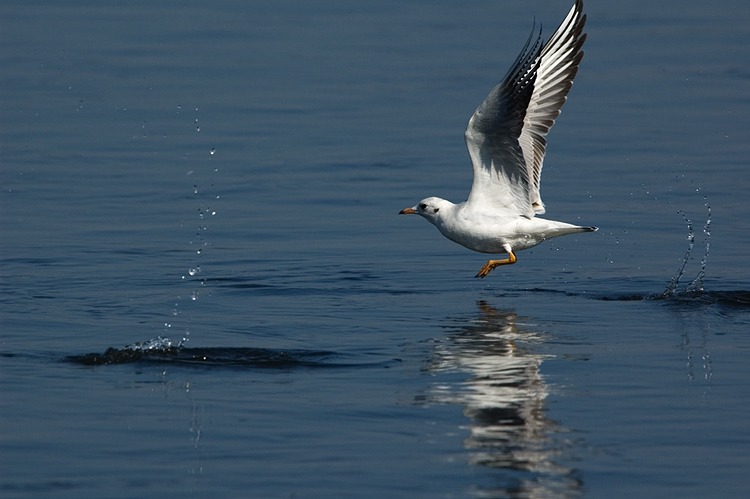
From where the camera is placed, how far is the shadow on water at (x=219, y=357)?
9.70 meters

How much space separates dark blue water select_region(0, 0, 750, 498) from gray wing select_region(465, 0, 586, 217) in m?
0.91

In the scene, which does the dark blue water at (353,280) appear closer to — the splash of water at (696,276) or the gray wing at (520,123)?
the splash of water at (696,276)

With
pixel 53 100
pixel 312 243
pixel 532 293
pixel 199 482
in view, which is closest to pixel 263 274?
pixel 312 243

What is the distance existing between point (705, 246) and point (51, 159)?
927 centimetres

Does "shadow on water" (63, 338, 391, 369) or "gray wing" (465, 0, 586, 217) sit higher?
"gray wing" (465, 0, 586, 217)

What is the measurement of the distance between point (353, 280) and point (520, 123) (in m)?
2.32

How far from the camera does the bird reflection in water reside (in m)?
7.29

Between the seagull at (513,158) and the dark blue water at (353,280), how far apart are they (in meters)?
0.56

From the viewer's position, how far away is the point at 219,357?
9.88m

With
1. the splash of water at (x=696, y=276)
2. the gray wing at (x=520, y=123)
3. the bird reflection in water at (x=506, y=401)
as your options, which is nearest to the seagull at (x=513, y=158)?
the gray wing at (x=520, y=123)

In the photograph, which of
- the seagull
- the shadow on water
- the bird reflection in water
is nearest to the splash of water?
the seagull

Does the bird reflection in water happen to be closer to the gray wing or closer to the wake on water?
the wake on water

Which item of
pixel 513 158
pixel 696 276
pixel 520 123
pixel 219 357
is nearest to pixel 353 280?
pixel 513 158

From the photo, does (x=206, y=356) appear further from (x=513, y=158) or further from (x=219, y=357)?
(x=513, y=158)
